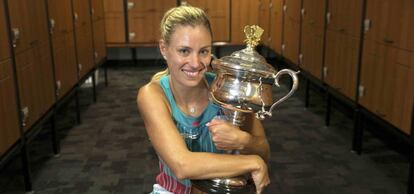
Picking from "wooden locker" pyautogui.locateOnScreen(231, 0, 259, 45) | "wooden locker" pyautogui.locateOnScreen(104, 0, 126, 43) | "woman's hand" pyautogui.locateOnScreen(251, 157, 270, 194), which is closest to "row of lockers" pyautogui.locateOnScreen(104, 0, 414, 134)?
"wooden locker" pyautogui.locateOnScreen(104, 0, 126, 43)

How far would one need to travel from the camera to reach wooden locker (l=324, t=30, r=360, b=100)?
327 cm

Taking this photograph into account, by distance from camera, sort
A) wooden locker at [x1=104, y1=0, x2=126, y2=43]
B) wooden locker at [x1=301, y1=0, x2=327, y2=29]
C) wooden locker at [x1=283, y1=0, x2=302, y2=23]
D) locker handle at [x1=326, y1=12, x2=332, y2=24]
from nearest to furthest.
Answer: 1. locker handle at [x1=326, y1=12, x2=332, y2=24]
2. wooden locker at [x1=301, y1=0, x2=327, y2=29]
3. wooden locker at [x1=283, y1=0, x2=302, y2=23]
4. wooden locker at [x1=104, y1=0, x2=126, y2=43]

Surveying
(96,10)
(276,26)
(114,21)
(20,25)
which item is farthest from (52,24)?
(276,26)

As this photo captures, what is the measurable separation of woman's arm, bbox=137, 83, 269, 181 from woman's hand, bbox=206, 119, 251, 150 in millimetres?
33

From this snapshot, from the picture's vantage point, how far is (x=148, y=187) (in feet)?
9.18

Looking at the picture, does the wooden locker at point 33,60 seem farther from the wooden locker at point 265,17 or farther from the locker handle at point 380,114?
the wooden locker at point 265,17

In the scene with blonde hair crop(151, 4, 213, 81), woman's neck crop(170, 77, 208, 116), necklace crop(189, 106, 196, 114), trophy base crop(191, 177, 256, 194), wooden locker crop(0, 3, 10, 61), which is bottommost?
trophy base crop(191, 177, 256, 194)

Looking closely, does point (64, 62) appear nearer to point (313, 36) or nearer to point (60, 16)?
point (60, 16)

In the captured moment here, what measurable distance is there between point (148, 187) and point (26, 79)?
41.3 inches

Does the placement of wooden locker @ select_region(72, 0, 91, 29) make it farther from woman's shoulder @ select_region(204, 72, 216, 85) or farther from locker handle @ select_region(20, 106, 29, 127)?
woman's shoulder @ select_region(204, 72, 216, 85)

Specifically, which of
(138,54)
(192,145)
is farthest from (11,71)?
(138,54)

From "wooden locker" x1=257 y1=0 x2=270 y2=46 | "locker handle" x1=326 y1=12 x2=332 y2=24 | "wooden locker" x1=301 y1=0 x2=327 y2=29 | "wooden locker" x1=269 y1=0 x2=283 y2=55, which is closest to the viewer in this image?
"locker handle" x1=326 y1=12 x2=332 y2=24

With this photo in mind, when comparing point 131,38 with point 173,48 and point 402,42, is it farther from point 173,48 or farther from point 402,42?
point 173,48

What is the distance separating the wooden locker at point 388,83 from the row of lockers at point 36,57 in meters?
2.33
